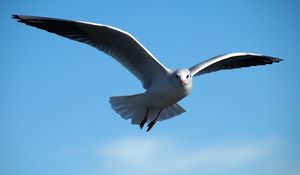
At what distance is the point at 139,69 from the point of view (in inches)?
350

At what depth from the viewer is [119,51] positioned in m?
8.68

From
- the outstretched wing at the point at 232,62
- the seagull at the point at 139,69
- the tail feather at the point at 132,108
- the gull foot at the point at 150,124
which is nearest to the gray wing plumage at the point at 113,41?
the seagull at the point at 139,69

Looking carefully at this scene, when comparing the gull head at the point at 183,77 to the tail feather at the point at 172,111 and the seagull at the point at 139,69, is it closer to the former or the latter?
the seagull at the point at 139,69

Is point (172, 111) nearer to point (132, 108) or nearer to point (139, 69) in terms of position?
point (132, 108)

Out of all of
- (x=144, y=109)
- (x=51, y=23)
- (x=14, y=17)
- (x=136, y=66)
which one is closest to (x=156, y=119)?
(x=144, y=109)

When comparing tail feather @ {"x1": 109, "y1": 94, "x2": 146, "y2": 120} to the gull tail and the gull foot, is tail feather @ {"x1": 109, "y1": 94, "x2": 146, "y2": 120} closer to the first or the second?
the gull tail

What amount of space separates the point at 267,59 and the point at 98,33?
383cm

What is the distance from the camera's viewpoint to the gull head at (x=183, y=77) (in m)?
8.14

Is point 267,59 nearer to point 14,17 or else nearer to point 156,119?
point 156,119

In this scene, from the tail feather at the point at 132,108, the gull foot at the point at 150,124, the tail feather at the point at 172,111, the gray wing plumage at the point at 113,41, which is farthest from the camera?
the tail feather at the point at 172,111

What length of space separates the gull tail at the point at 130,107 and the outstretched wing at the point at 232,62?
110cm

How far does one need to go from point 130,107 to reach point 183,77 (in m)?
1.35

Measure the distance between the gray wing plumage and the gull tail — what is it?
32cm

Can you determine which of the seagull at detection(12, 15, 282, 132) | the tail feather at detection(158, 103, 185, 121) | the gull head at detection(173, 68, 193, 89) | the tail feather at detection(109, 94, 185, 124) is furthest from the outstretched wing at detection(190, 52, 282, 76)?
the tail feather at detection(109, 94, 185, 124)
